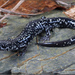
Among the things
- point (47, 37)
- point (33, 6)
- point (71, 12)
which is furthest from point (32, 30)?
point (71, 12)

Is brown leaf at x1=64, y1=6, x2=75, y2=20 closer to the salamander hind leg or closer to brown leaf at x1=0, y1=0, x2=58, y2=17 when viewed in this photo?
brown leaf at x1=0, y1=0, x2=58, y2=17

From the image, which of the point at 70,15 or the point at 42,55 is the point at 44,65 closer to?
the point at 42,55

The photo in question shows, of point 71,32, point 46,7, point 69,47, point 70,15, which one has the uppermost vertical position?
point 46,7

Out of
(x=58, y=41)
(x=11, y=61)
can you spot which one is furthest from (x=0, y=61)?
(x=58, y=41)

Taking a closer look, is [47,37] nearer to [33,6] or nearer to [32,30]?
[32,30]

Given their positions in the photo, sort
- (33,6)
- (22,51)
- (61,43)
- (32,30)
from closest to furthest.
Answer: (22,51), (61,43), (32,30), (33,6)

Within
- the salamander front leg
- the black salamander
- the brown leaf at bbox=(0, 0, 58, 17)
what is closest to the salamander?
the black salamander

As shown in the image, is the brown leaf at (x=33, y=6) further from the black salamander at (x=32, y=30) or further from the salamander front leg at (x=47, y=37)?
the salamander front leg at (x=47, y=37)

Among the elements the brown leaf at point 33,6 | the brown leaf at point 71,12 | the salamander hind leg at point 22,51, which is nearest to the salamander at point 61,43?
the salamander hind leg at point 22,51
